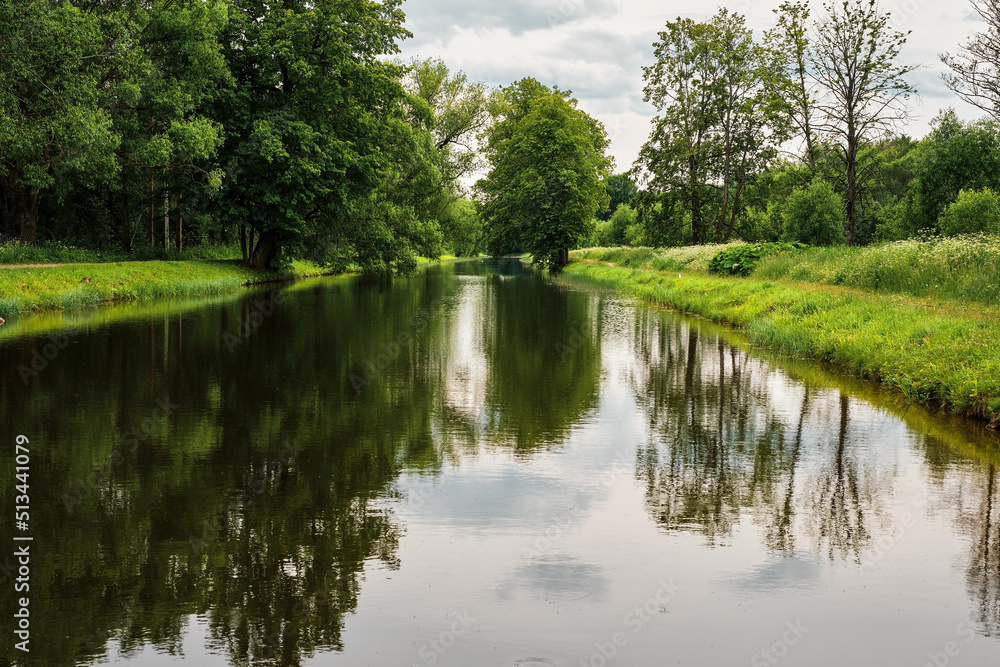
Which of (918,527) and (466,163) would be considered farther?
(466,163)

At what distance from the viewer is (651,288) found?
106 ft

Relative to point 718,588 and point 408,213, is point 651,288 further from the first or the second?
point 718,588

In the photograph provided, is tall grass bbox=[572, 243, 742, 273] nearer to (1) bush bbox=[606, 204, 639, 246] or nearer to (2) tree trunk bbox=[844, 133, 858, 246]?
(2) tree trunk bbox=[844, 133, 858, 246]

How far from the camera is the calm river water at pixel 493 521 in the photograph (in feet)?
13.7

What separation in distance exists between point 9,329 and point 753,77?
39.7 m

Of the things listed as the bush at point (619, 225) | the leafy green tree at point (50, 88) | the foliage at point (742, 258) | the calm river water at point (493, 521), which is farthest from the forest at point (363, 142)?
the bush at point (619, 225)

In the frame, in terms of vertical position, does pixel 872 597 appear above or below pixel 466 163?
below

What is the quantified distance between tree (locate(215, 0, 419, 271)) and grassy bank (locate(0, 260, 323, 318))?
3.42 meters

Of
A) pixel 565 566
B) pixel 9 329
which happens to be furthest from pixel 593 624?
pixel 9 329

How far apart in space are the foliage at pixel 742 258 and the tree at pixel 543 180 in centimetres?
2457

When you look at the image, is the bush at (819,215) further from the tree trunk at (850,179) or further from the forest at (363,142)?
the tree trunk at (850,179)

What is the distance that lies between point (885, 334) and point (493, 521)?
31.2 feet

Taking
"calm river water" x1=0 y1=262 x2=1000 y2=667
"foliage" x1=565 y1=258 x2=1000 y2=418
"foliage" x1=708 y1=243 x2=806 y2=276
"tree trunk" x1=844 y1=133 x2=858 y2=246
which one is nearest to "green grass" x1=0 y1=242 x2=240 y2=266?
"calm river water" x1=0 y1=262 x2=1000 y2=667

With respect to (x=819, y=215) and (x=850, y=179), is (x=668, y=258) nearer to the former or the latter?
(x=850, y=179)
